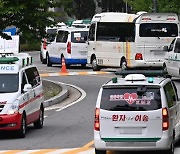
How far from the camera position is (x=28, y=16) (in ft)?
93.1

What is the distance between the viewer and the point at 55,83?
31.3 metres

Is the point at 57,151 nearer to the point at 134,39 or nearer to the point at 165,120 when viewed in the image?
the point at 165,120

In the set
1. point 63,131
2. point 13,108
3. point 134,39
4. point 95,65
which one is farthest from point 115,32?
point 13,108

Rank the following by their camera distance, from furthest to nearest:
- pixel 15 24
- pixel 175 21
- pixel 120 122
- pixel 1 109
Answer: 1. pixel 175 21
2. pixel 15 24
3. pixel 1 109
4. pixel 120 122

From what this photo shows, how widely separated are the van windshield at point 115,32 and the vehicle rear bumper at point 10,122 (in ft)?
56.4

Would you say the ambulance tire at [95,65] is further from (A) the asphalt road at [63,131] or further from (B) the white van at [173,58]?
(A) the asphalt road at [63,131]

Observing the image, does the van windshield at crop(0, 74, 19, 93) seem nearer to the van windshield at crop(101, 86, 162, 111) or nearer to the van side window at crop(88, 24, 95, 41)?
the van windshield at crop(101, 86, 162, 111)

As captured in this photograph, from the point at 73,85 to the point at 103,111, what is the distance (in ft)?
57.5

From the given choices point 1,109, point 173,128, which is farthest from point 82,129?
point 173,128

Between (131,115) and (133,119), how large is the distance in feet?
0.26

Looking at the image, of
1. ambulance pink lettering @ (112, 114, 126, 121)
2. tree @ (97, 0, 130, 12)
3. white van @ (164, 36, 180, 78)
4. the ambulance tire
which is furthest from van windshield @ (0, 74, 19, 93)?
tree @ (97, 0, 130, 12)

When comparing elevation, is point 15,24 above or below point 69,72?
above

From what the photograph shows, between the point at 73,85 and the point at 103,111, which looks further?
the point at 73,85

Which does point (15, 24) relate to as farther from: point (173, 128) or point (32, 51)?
point (32, 51)
